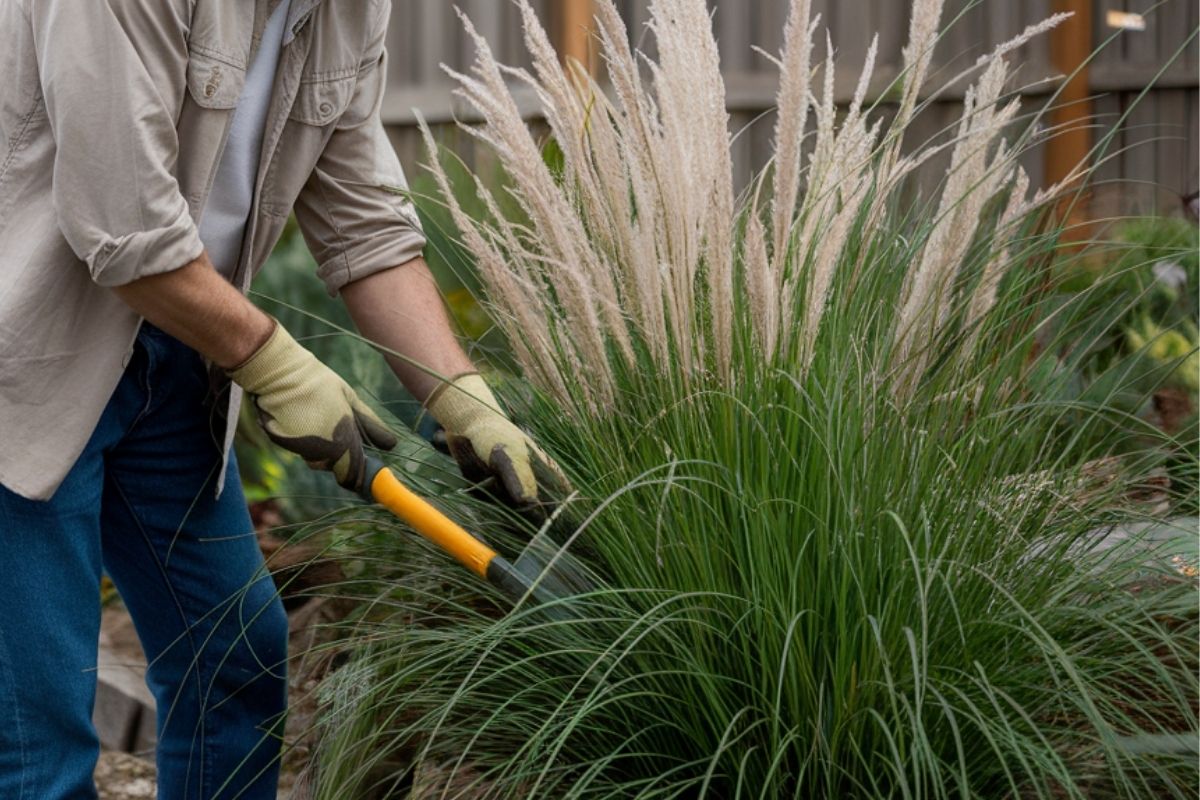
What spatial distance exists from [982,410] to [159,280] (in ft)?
3.61

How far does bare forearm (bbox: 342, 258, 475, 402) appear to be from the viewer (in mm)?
2418

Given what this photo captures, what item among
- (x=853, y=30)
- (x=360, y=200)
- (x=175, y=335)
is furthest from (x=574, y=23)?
(x=175, y=335)

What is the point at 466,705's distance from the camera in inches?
74.5

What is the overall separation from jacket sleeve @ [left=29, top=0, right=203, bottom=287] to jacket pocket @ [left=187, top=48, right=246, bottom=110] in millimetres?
58

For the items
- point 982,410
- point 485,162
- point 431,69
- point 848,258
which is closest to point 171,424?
point 848,258

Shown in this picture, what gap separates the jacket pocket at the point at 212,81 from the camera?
2.02 metres

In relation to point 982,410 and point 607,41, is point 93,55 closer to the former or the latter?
point 607,41

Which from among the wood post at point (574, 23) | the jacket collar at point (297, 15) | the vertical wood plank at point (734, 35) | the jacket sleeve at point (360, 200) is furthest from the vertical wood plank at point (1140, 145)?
the jacket collar at point (297, 15)

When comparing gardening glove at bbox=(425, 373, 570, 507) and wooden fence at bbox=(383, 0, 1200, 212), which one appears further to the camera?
wooden fence at bbox=(383, 0, 1200, 212)

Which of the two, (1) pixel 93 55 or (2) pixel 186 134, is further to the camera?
(2) pixel 186 134

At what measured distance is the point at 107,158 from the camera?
1.89m

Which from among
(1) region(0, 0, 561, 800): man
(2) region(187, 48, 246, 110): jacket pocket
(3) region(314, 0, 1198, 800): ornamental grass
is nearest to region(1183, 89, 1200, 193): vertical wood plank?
(3) region(314, 0, 1198, 800): ornamental grass

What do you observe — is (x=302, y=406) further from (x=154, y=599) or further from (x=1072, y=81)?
(x=1072, y=81)

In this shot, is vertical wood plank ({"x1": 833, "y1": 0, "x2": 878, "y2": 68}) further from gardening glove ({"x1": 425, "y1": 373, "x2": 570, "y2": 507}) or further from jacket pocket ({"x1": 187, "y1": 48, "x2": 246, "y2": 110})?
jacket pocket ({"x1": 187, "y1": 48, "x2": 246, "y2": 110})
